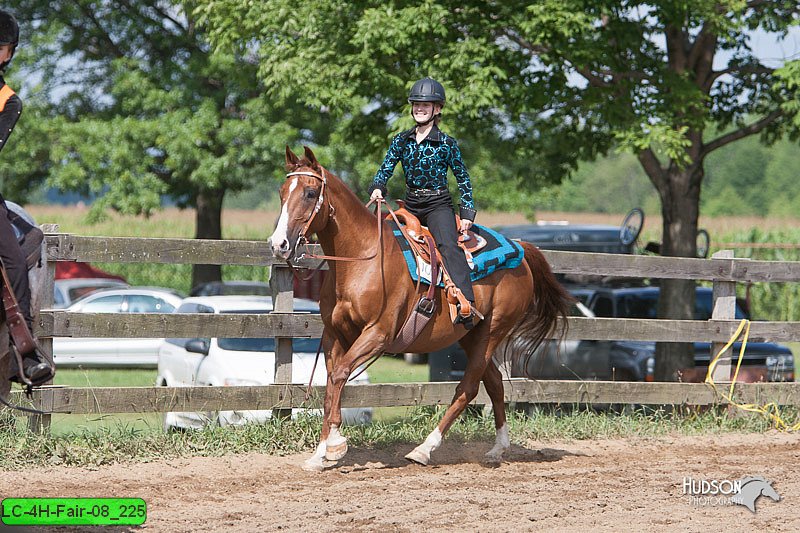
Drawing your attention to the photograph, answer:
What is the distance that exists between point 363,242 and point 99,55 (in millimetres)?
19312

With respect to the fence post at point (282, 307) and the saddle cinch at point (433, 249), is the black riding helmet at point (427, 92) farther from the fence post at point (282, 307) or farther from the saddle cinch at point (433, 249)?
the fence post at point (282, 307)

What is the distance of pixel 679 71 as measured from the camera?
12797mm

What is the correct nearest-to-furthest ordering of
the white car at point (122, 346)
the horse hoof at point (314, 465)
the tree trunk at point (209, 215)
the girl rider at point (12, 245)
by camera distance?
the girl rider at point (12, 245) → the horse hoof at point (314, 465) → the white car at point (122, 346) → the tree trunk at point (209, 215)

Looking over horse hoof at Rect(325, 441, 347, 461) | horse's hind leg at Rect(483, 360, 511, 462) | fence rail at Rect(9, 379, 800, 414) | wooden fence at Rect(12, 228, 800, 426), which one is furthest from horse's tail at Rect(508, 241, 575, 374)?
horse hoof at Rect(325, 441, 347, 461)

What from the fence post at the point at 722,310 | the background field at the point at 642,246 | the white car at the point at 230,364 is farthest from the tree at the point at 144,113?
the fence post at the point at 722,310

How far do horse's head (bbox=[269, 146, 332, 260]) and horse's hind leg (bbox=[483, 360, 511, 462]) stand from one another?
2045mm

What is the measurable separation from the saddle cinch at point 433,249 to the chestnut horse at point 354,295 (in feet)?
0.38

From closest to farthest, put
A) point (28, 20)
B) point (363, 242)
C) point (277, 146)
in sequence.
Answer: point (363, 242)
point (277, 146)
point (28, 20)

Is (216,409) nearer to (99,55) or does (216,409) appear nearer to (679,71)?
(679,71)

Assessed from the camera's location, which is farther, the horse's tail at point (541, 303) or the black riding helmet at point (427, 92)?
the horse's tail at point (541, 303)

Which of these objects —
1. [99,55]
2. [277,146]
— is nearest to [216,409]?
[277,146]

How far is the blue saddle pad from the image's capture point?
7.45 m

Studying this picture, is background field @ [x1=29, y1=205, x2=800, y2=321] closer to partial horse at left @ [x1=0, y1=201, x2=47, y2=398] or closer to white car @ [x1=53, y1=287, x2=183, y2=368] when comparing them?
white car @ [x1=53, y1=287, x2=183, y2=368]

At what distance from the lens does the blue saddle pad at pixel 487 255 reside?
293 inches
